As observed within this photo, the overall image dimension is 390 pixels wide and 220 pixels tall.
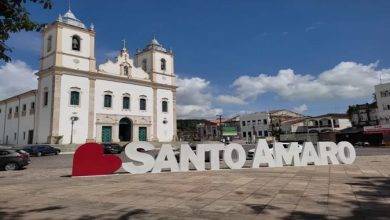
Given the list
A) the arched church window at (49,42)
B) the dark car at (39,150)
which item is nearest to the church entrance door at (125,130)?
the arched church window at (49,42)

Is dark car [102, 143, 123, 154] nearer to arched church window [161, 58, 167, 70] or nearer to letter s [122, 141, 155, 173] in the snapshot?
letter s [122, 141, 155, 173]

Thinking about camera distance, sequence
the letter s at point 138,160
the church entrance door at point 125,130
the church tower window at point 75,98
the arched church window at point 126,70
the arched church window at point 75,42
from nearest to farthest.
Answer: the letter s at point 138,160 < the church tower window at point 75,98 < the arched church window at point 75,42 < the church entrance door at point 125,130 < the arched church window at point 126,70

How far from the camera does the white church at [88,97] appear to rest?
38.5m

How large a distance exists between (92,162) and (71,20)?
104 feet

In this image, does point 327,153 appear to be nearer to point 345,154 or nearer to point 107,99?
point 345,154

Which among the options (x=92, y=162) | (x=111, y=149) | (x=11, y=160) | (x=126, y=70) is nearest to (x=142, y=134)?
(x=126, y=70)

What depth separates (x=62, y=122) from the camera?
3797 centimetres

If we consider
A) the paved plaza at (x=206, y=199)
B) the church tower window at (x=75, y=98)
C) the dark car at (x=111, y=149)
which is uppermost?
the church tower window at (x=75, y=98)

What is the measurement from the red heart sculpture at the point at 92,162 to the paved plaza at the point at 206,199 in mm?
2661

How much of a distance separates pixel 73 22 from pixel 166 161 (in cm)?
3167

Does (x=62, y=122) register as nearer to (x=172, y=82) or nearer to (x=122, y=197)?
(x=172, y=82)

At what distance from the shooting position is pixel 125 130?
4500 cm

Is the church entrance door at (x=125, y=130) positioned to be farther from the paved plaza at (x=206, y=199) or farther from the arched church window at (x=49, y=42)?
the paved plaza at (x=206, y=199)

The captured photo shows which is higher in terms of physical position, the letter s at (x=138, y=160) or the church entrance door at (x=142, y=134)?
the church entrance door at (x=142, y=134)
